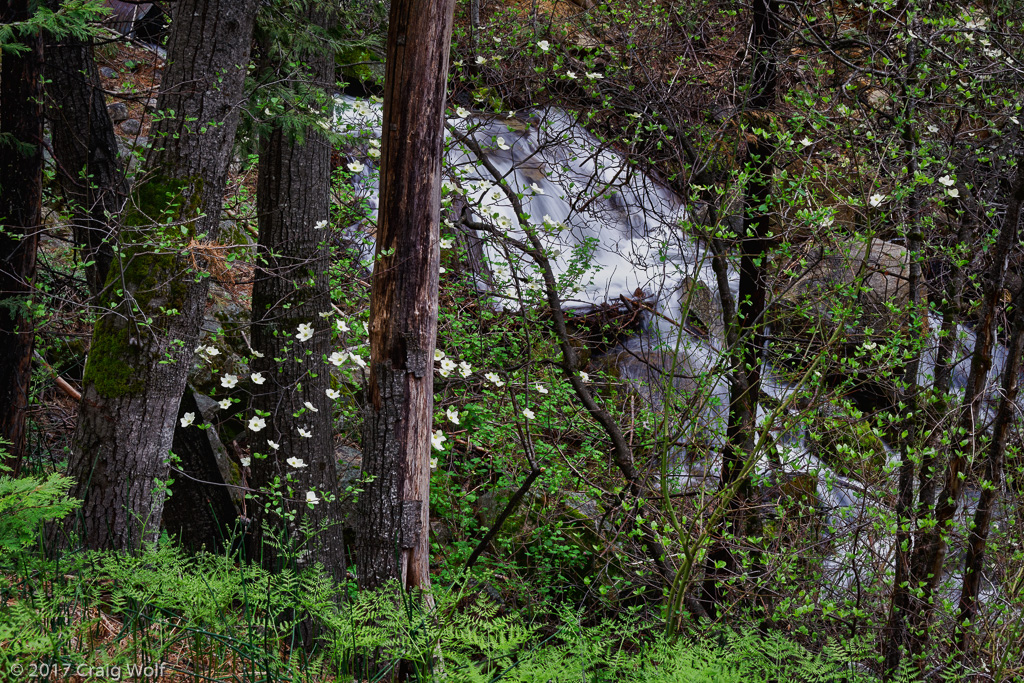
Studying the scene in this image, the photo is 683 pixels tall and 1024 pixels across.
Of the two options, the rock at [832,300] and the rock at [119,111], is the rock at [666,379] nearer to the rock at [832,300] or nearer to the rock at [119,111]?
the rock at [832,300]

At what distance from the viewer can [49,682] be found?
216 centimetres

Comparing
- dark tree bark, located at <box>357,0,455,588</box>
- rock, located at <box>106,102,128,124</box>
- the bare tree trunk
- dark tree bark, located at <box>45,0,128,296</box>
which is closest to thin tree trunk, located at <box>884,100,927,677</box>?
the bare tree trunk

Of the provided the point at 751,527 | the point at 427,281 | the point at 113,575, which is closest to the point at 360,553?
the point at 113,575

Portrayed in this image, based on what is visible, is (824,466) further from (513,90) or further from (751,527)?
(513,90)

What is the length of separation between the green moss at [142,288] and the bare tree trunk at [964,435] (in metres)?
4.69

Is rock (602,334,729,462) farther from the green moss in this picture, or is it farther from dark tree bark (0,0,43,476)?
dark tree bark (0,0,43,476)

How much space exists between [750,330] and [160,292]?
166 inches

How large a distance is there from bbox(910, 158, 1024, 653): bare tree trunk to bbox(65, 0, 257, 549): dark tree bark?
4.60 m

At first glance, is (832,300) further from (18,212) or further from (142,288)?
(18,212)

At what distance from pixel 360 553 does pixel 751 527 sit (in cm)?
367

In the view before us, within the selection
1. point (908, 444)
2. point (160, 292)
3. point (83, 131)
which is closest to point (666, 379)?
point (908, 444)

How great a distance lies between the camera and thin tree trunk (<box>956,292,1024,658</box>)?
14.5ft

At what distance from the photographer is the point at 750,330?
571 centimetres

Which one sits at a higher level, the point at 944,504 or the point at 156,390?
the point at 156,390
